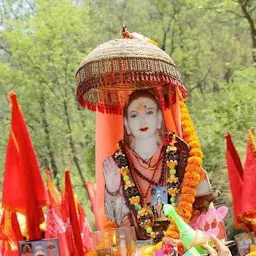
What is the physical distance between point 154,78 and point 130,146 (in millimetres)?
686

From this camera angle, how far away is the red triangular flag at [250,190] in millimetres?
4215

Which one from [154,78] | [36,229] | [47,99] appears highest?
[47,99]

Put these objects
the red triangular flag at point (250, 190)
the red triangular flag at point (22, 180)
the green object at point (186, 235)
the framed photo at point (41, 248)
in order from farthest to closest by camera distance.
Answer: the red triangular flag at point (22, 180) < the red triangular flag at point (250, 190) < the framed photo at point (41, 248) < the green object at point (186, 235)

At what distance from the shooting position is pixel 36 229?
4.37 m

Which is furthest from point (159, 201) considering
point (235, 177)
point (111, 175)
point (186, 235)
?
point (186, 235)

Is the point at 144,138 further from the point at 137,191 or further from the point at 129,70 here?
the point at 129,70

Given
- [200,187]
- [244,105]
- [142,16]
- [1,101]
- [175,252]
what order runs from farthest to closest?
1. [142,16]
2. [1,101]
3. [244,105]
4. [200,187]
5. [175,252]

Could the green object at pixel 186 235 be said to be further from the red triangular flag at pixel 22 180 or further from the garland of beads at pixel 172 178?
the red triangular flag at pixel 22 180

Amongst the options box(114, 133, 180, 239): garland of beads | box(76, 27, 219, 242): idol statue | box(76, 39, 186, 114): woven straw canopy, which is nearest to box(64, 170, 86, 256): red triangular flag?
box(76, 27, 219, 242): idol statue

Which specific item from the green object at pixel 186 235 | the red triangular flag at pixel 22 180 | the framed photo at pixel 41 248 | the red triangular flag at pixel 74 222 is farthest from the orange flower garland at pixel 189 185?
the red triangular flag at pixel 22 180

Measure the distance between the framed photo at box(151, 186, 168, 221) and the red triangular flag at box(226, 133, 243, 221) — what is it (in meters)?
0.59

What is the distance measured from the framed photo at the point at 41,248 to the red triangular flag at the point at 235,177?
55.1 inches

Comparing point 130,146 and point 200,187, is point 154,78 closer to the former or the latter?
point 130,146

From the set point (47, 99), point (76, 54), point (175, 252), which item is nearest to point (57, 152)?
point (47, 99)
